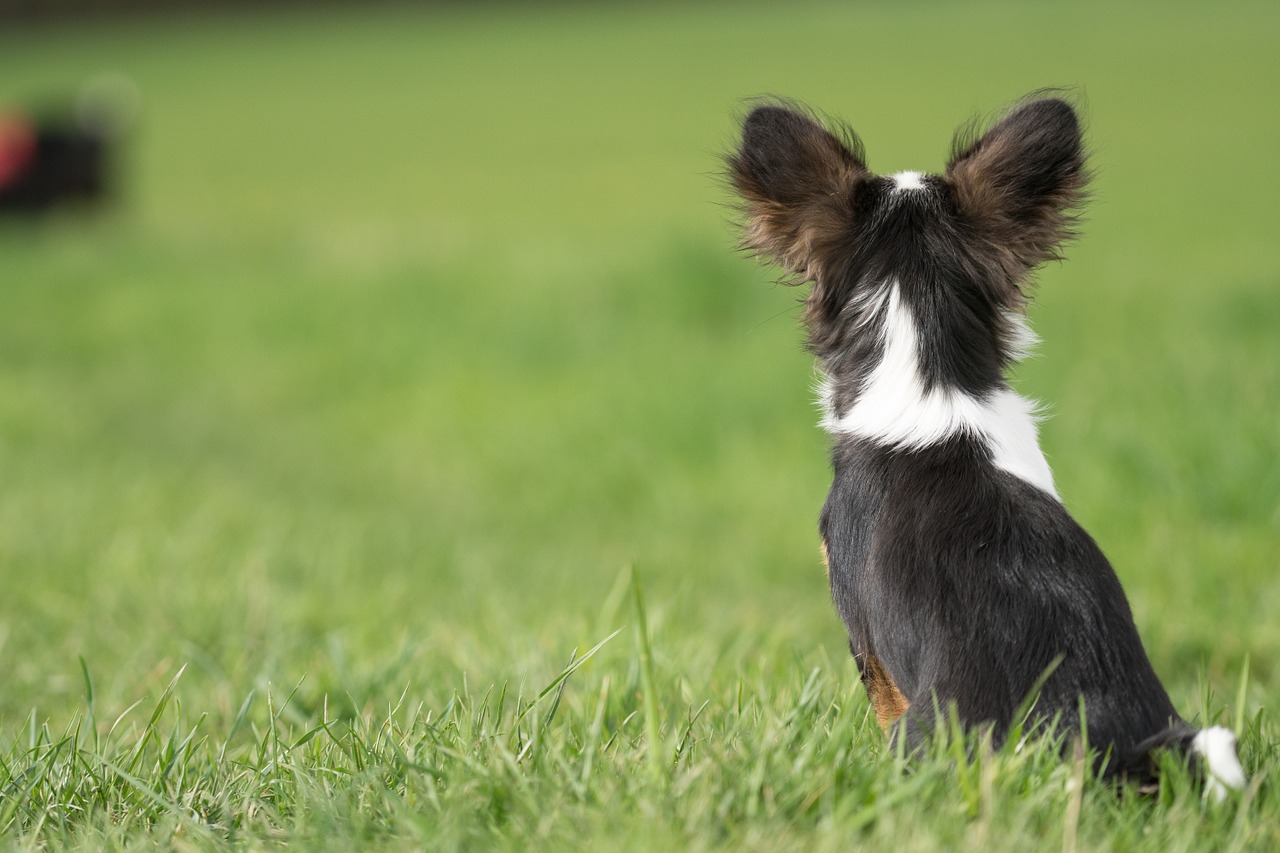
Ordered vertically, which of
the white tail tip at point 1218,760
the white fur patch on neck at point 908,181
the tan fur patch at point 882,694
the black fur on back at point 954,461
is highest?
the white fur patch on neck at point 908,181

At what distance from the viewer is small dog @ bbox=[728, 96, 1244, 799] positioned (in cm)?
190

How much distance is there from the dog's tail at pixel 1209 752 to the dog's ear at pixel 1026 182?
869 mm

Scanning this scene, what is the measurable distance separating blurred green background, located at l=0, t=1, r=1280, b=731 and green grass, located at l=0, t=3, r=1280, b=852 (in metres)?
0.03

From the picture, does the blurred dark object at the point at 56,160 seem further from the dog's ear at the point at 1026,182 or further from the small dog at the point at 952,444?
the dog's ear at the point at 1026,182

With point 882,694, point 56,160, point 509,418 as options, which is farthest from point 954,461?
point 56,160

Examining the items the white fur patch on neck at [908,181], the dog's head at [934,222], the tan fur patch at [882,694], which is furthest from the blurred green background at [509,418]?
the tan fur patch at [882,694]

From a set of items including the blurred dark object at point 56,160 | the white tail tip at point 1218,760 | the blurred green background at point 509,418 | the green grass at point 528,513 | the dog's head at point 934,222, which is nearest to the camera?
the white tail tip at point 1218,760

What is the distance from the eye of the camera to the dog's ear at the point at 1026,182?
222cm

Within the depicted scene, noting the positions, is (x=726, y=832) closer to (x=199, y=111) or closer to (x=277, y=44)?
(x=199, y=111)

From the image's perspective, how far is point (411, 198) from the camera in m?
14.5

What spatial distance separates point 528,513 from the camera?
596 cm

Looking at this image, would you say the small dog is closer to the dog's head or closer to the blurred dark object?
the dog's head

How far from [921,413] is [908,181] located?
473mm

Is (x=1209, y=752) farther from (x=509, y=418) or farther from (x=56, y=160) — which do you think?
(x=56, y=160)
